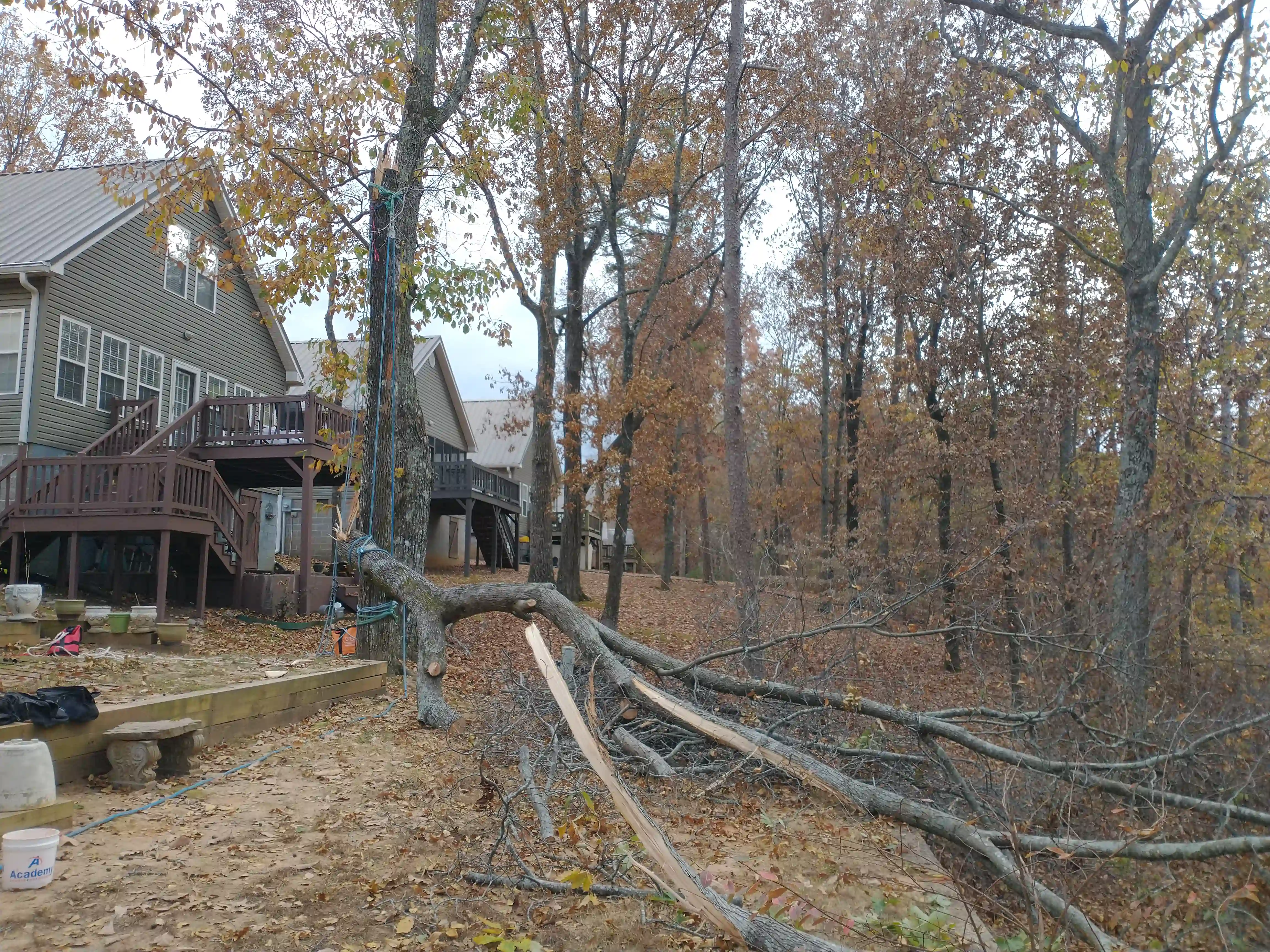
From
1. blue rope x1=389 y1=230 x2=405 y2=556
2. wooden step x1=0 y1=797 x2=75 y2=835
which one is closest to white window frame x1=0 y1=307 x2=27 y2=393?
blue rope x1=389 y1=230 x2=405 y2=556

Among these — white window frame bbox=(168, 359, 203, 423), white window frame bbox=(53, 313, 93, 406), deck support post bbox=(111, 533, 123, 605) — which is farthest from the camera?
white window frame bbox=(168, 359, 203, 423)

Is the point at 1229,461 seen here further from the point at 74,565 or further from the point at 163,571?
the point at 74,565

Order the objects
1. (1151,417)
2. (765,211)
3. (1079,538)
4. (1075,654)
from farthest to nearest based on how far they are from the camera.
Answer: (765,211)
(1079,538)
(1151,417)
(1075,654)

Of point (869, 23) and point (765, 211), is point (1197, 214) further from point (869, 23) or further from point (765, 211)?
point (765, 211)

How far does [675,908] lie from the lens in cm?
436

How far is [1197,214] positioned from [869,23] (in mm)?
10068

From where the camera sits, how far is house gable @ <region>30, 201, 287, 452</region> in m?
16.3

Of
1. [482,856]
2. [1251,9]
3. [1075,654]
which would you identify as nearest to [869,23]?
[1251,9]

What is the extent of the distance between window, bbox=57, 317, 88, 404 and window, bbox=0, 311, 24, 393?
60cm

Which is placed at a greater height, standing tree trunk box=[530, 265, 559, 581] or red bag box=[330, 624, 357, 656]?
standing tree trunk box=[530, 265, 559, 581]

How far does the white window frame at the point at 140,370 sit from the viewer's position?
18516 mm

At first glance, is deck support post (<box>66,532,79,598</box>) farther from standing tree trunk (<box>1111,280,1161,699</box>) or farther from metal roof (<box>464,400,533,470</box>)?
metal roof (<box>464,400,533,470</box>)

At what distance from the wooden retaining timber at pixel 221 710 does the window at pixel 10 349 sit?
10353 mm

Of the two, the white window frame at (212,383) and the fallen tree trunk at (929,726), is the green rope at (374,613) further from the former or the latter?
the white window frame at (212,383)
